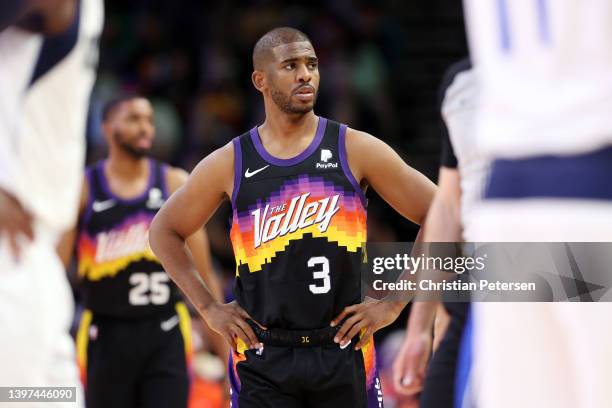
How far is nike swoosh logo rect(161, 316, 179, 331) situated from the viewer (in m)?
6.79

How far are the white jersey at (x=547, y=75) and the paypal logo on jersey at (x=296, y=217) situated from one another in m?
2.26

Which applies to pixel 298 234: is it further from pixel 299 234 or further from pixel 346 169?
pixel 346 169

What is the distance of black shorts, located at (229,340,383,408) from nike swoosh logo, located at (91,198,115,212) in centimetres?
262

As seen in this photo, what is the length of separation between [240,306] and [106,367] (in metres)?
2.38

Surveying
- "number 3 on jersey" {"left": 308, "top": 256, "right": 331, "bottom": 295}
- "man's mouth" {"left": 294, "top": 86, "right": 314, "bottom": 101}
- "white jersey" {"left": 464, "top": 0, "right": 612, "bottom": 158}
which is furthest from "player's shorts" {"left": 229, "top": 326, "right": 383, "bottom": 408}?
"white jersey" {"left": 464, "top": 0, "right": 612, "bottom": 158}

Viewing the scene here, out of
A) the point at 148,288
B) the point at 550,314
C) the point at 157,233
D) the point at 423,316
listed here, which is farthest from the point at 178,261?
the point at 550,314

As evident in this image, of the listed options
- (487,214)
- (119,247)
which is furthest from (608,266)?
(119,247)

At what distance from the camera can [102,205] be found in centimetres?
684

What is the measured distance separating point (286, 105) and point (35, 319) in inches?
72.3

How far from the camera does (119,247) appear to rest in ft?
22.1

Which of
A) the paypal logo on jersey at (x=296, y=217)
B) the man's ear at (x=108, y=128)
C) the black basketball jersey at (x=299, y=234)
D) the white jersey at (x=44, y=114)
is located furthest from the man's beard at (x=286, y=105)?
the man's ear at (x=108, y=128)

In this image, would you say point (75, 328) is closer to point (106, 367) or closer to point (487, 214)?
point (106, 367)

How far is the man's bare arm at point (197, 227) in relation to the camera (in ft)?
15.0

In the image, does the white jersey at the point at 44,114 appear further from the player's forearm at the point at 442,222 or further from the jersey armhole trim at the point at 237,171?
the player's forearm at the point at 442,222
